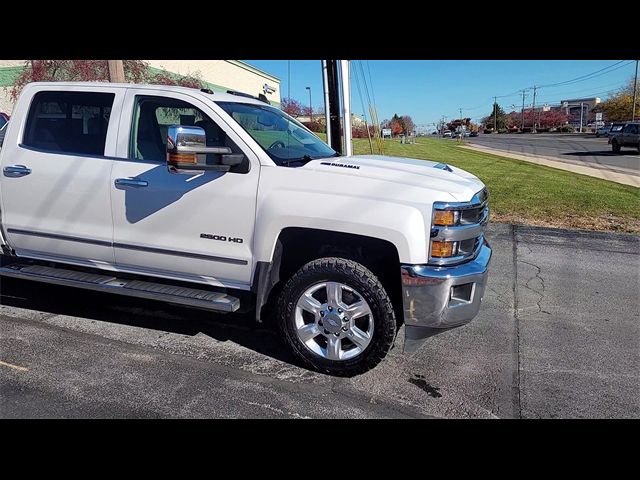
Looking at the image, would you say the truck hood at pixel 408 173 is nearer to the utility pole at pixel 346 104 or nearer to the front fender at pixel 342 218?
the front fender at pixel 342 218

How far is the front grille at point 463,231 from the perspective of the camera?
319 cm

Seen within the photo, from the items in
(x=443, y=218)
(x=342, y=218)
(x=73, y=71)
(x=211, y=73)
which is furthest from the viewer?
(x=211, y=73)

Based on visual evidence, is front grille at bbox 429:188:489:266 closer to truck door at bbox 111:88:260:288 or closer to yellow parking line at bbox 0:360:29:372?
truck door at bbox 111:88:260:288

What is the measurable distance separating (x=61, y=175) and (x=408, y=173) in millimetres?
2919

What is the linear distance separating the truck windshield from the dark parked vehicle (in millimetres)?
31087

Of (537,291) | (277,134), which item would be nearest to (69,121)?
(277,134)

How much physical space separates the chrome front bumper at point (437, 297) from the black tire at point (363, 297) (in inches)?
5.9

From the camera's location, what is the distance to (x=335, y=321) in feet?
11.2

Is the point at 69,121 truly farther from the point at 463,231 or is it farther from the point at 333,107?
the point at 333,107

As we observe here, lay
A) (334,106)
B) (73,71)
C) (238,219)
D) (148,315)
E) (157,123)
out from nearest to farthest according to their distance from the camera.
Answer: (238,219) < (157,123) < (148,315) < (334,106) < (73,71)

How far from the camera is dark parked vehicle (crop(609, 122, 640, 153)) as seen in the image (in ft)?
94.1

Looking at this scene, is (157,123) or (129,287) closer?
(129,287)

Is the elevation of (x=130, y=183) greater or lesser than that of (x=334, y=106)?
lesser
